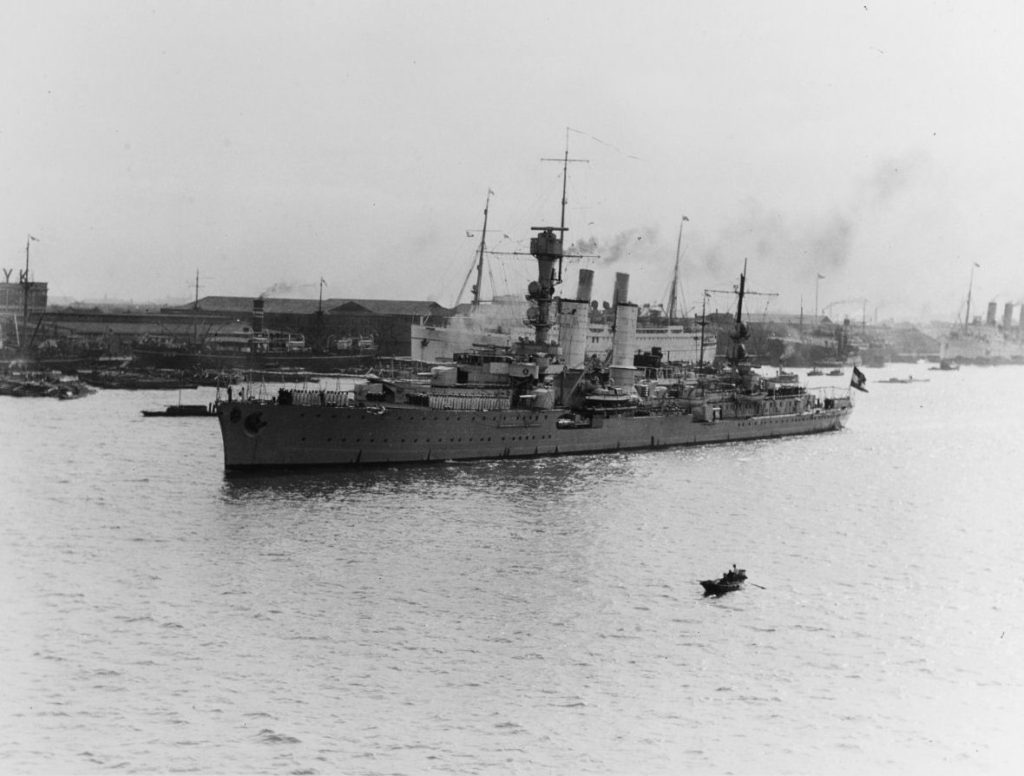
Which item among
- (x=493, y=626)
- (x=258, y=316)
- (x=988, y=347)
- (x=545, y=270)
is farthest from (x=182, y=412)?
(x=988, y=347)

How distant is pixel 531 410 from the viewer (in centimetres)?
3625

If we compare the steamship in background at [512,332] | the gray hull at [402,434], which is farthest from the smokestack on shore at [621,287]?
the gray hull at [402,434]

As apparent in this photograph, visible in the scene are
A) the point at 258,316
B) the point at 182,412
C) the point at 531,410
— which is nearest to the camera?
the point at 531,410

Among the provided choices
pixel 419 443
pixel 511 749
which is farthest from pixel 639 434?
pixel 511 749

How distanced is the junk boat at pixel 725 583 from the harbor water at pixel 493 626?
322 mm

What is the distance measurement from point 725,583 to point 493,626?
4748 millimetres

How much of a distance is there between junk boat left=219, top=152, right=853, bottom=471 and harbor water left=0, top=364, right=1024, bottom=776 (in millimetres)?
1462

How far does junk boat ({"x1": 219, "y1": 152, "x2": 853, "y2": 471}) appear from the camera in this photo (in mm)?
30016

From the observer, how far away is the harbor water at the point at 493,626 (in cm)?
1173

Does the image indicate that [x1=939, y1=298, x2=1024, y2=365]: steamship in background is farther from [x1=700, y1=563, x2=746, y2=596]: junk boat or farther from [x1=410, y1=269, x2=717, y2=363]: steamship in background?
[x1=700, y1=563, x2=746, y2=596]: junk boat

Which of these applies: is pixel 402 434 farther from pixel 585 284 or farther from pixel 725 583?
pixel 585 284

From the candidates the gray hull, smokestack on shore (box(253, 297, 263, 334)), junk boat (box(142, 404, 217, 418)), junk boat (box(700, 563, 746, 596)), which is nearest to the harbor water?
junk boat (box(700, 563, 746, 596))

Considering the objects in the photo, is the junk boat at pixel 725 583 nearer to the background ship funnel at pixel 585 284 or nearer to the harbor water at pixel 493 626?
the harbor water at pixel 493 626

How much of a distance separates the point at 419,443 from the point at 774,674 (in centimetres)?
1921
